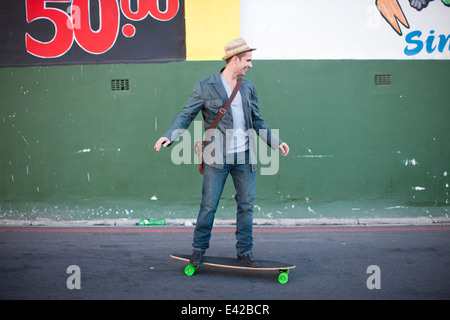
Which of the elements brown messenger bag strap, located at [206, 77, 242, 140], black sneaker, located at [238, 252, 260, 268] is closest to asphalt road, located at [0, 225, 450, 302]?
black sneaker, located at [238, 252, 260, 268]

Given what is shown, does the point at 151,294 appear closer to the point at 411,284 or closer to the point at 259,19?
the point at 411,284

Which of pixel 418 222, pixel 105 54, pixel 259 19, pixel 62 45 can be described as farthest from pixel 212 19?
pixel 418 222

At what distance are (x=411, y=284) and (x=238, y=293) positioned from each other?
165 cm

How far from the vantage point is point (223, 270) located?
5.09 m

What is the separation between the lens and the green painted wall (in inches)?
307

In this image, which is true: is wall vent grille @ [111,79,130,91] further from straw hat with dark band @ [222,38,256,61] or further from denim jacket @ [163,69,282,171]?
straw hat with dark band @ [222,38,256,61]

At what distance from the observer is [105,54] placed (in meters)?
7.77

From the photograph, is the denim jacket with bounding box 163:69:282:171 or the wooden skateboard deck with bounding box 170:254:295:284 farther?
the denim jacket with bounding box 163:69:282:171

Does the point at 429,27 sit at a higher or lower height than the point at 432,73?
higher

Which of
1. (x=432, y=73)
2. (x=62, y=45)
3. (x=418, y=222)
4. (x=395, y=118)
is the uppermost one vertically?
(x=62, y=45)

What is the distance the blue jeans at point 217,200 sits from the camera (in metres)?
4.78

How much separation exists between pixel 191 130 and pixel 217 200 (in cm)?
317

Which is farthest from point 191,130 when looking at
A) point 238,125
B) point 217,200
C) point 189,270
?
point 189,270

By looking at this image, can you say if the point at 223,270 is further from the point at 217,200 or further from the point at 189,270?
the point at 217,200
